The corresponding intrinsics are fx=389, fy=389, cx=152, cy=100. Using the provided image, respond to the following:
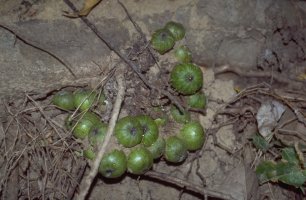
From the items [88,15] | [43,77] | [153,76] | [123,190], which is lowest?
[123,190]

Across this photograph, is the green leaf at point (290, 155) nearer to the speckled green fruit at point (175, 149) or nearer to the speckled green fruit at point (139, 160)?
the speckled green fruit at point (175, 149)

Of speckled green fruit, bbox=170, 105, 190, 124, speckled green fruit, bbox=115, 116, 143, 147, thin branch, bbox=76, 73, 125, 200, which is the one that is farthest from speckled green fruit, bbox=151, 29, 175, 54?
speckled green fruit, bbox=115, 116, 143, 147

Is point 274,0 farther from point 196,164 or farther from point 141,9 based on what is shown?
point 196,164

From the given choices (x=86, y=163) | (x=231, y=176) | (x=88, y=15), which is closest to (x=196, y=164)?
(x=231, y=176)

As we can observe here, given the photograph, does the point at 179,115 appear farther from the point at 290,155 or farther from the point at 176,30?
the point at 290,155

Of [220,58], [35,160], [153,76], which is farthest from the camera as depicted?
[220,58]

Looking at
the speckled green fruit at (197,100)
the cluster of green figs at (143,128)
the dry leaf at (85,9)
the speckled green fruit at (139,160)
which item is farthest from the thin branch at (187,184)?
the dry leaf at (85,9)
